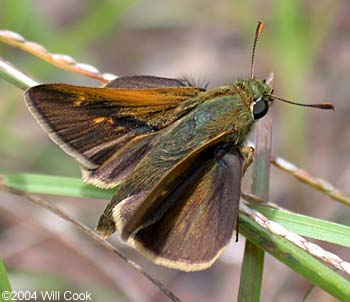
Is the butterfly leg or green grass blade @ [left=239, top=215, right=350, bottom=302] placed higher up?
the butterfly leg

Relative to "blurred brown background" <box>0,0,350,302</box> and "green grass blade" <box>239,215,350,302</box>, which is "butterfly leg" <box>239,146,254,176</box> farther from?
"blurred brown background" <box>0,0,350,302</box>

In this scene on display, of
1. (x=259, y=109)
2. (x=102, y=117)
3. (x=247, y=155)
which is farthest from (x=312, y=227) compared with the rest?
(x=102, y=117)

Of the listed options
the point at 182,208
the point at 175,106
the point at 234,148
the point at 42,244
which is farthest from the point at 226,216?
the point at 42,244

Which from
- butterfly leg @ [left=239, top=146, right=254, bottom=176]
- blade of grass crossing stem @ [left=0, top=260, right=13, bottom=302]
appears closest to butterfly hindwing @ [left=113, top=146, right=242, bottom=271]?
butterfly leg @ [left=239, top=146, right=254, bottom=176]

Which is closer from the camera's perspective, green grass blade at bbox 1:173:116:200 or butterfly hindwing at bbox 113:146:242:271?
butterfly hindwing at bbox 113:146:242:271

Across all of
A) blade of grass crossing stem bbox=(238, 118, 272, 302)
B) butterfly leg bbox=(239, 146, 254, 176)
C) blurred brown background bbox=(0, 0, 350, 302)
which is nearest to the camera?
blade of grass crossing stem bbox=(238, 118, 272, 302)

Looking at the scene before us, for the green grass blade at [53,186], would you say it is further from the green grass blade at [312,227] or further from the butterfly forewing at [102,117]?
the green grass blade at [312,227]

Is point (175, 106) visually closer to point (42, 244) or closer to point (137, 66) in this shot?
point (42, 244)
